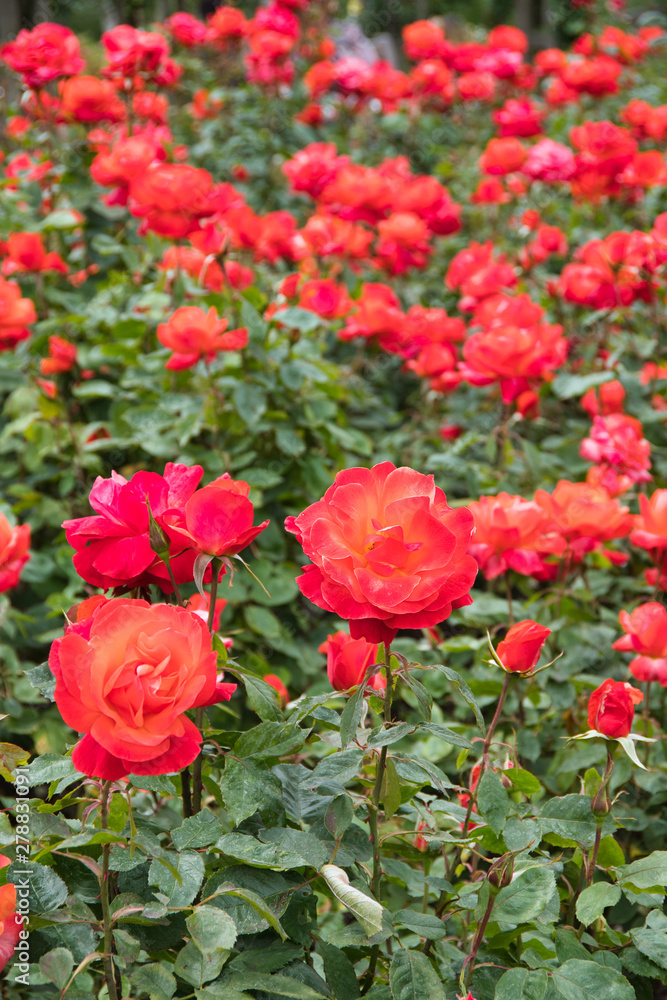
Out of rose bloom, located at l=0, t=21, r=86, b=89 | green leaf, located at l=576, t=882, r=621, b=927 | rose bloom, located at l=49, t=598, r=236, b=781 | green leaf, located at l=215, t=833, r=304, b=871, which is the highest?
rose bloom, located at l=0, t=21, r=86, b=89

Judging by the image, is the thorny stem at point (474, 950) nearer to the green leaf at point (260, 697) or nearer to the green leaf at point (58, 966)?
the green leaf at point (260, 697)

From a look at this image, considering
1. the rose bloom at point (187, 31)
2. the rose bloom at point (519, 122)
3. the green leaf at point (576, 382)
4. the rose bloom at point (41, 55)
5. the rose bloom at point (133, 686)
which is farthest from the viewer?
the rose bloom at point (187, 31)

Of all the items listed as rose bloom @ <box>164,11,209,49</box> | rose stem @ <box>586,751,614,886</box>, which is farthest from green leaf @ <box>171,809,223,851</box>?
rose bloom @ <box>164,11,209,49</box>

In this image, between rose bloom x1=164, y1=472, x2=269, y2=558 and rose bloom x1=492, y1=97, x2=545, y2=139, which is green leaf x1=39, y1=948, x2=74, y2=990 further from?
rose bloom x1=492, y1=97, x2=545, y2=139

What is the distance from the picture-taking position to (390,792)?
92 cm

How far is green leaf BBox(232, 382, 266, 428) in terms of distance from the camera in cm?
204

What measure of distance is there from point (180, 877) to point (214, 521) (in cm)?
34

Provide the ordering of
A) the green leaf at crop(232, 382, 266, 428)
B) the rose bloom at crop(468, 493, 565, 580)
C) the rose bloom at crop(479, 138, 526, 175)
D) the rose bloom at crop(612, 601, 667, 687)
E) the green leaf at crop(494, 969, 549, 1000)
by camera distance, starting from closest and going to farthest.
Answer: the green leaf at crop(494, 969, 549, 1000) → the rose bloom at crop(612, 601, 667, 687) → the rose bloom at crop(468, 493, 565, 580) → the green leaf at crop(232, 382, 266, 428) → the rose bloom at crop(479, 138, 526, 175)

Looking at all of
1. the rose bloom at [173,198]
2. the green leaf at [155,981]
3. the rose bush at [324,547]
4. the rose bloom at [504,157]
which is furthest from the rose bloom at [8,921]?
the rose bloom at [504,157]

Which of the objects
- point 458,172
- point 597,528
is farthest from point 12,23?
point 597,528

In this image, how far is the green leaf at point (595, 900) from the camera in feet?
3.16

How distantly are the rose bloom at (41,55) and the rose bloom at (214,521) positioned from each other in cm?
232

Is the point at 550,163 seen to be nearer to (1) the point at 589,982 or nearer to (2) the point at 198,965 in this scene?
(1) the point at 589,982

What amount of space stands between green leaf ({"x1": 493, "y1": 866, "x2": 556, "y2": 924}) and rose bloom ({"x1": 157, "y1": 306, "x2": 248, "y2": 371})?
1.24m
